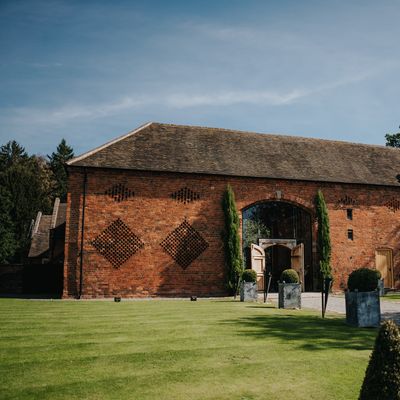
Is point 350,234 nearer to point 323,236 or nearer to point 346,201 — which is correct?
point 346,201

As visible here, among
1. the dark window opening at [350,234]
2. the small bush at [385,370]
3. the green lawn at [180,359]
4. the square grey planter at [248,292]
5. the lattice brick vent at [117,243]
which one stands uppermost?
A: the dark window opening at [350,234]

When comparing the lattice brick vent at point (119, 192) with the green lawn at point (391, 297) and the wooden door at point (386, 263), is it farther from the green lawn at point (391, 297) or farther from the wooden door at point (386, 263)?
the wooden door at point (386, 263)

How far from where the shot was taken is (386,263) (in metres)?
20.6

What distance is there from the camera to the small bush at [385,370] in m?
2.59

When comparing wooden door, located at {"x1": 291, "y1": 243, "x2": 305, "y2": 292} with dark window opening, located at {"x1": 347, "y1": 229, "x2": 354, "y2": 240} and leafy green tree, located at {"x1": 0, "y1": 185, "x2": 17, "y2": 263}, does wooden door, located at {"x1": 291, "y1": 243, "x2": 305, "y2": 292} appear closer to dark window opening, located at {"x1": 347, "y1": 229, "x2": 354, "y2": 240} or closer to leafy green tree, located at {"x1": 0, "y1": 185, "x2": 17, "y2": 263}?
dark window opening, located at {"x1": 347, "y1": 229, "x2": 354, "y2": 240}

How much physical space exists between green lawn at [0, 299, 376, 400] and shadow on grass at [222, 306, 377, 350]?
20 mm

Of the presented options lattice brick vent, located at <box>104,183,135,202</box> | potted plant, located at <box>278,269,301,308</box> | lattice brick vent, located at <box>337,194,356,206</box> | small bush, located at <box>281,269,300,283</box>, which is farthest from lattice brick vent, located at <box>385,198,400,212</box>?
lattice brick vent, located at <box>104,183,135,202</box>

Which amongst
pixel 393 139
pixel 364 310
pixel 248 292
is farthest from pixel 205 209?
pixel 393 139

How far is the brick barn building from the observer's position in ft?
54.6

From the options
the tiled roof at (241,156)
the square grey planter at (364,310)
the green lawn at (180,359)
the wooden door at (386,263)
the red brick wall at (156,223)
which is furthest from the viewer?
the wooden door at (386,263)

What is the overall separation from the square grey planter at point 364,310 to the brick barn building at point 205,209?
380 inches

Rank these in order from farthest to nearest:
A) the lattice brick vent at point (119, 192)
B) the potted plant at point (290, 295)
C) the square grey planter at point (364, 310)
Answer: the lattice brick vent at point (119, 192) < the potted plant at point (290, 295) < the square grey planter at point (364, 310)

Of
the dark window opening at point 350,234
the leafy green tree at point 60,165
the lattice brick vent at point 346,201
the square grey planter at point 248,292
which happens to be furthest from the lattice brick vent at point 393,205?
the leafy green tree at point 60,165

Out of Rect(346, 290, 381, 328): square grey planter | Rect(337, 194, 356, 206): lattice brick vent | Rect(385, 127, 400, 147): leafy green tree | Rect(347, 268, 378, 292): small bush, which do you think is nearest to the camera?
Rect(346, 290, 381, 328): square grey planter
